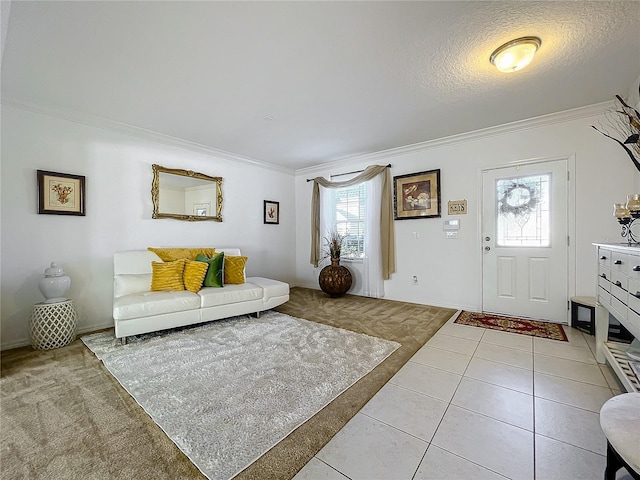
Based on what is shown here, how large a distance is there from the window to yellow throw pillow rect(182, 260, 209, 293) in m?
2.59

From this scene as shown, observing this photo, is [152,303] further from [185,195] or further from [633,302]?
[633,302]

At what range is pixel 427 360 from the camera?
7.57 ft

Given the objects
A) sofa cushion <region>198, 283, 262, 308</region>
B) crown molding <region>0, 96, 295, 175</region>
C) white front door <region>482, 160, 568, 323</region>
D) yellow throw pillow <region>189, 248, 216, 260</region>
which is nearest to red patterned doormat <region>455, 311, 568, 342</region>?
white front door <region>482, 160, 568, 323</region>

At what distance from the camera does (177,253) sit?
355 cm

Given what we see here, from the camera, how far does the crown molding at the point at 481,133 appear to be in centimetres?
296

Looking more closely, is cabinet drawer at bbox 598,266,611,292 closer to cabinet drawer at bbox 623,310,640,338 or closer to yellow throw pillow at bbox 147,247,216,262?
cabinet drawer at bbox 623,310,640,338

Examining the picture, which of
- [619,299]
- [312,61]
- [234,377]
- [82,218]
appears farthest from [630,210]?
[82,218]

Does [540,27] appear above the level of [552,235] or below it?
above

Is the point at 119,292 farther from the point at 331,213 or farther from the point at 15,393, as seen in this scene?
the point at 331,213

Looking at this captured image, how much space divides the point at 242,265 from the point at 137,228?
1.45m

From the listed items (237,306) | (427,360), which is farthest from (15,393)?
(427,360)

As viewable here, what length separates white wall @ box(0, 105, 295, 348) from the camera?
269 cm

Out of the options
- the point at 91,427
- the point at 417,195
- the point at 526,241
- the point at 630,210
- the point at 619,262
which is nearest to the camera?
the point at 91,427

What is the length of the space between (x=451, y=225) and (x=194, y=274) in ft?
11.7
